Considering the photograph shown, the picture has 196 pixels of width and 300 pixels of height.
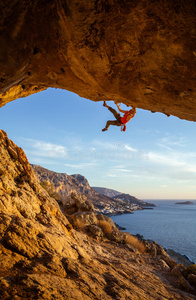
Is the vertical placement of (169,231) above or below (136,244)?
below

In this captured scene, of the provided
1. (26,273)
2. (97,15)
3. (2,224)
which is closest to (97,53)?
(97,15)

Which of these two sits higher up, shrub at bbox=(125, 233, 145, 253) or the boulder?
the boulder

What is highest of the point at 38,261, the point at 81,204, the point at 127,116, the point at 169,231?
the point at 127,116

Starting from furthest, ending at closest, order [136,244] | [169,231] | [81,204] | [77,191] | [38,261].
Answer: [77,191]
[169,231]
[81,204]
[136,244]
[38,261]

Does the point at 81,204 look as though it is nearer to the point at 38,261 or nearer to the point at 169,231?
the point at 38,261

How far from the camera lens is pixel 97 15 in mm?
3074

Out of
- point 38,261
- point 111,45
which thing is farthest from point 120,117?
point 38,261

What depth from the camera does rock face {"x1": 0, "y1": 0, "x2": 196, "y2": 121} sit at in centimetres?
288

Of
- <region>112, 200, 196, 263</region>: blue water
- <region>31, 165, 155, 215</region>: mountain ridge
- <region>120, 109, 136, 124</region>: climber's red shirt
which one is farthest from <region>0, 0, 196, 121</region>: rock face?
<region>31, 165, 155, 215</region>: mountain ridge

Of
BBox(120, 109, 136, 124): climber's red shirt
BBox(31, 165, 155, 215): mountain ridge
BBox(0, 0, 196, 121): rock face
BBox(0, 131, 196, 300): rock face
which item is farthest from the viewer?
BBox(31, 165, 155, 215): mountain ridge

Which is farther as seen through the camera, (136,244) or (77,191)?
(77,191)

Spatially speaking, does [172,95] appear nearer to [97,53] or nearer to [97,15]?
[97,53]

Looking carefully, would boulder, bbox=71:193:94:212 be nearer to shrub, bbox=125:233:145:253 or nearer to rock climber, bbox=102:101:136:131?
shrub, bbox=125:233:145:253

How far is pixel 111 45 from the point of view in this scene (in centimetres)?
357
